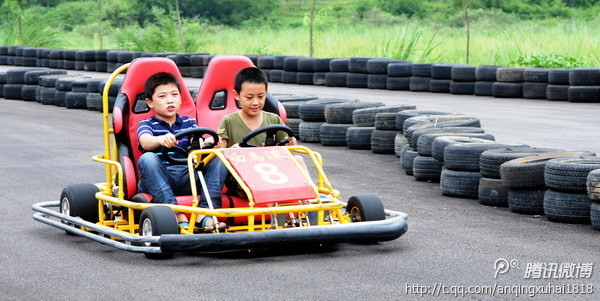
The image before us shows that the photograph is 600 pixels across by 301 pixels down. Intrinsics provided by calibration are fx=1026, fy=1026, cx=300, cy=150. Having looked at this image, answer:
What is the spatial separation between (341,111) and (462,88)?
23.7ft

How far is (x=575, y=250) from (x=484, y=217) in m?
1.24

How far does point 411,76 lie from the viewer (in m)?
19.2

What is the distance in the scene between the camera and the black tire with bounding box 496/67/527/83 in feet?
57.2

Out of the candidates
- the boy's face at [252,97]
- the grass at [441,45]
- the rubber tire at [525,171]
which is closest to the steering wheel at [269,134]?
the boy's face at [252,97]

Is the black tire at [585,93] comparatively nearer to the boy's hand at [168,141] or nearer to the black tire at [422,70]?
the black tire at [422,70]

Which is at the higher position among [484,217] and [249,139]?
[249,139]

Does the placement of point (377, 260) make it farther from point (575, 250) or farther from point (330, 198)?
point (575, 250)

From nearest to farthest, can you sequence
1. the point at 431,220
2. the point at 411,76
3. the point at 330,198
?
the point at 330,198 < the point at 431,220 < the point at 411,76

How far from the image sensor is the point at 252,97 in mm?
6234

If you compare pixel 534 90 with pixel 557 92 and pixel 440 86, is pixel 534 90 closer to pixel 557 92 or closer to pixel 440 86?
pixel 557 92

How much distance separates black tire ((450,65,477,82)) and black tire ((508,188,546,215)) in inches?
445

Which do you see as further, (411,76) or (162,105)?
(411,76)

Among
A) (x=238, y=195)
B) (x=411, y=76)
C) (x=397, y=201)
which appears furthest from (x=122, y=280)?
(x=411, y=76)

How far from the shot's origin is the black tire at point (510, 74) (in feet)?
57.2
